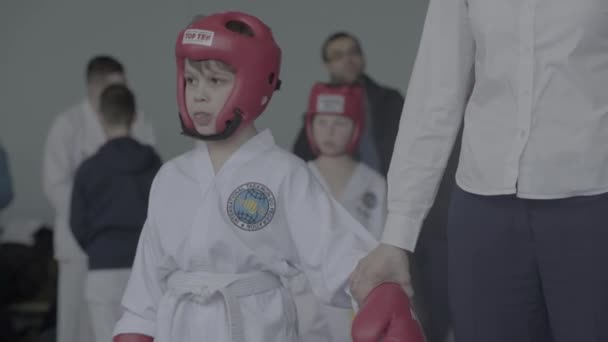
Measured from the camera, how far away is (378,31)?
6.90m

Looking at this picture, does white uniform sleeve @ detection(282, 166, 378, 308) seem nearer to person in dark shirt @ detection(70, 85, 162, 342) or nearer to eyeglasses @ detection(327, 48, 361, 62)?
→ person in dark shirt @ detection(70, 85, 162, 342)

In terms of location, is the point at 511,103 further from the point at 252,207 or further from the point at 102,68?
the point at 102,68

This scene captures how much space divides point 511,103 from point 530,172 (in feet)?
0.46

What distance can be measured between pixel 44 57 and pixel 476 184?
5926mm

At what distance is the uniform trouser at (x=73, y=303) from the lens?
582 cm

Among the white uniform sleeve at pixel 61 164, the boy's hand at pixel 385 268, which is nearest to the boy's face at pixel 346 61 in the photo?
the white uniform sleeve at pixel 61 164

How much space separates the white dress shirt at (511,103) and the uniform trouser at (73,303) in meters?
3.92

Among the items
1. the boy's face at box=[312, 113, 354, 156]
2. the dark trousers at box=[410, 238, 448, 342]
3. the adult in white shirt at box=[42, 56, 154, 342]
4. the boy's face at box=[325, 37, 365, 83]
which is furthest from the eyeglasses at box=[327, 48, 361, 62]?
the dark trousers at box=[410, 238, 448, 342]

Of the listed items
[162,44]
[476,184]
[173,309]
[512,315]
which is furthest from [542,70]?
[162,44]

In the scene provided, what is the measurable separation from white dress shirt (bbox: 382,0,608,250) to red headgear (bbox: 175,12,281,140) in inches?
24.9

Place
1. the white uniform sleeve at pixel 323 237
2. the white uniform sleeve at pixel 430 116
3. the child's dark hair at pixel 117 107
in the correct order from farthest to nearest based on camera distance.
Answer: the child's dark hair at pixel 117 107 → the white uniform sleeve at pixel 323 237 → the white uniform sleeve at pixel 430 116

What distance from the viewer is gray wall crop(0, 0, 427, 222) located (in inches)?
271

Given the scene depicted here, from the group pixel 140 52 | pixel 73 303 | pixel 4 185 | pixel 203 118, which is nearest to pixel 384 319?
pixel 203 118

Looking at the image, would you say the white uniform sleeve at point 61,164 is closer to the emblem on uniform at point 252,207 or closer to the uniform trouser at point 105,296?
the uniform trouser at point 105,296
